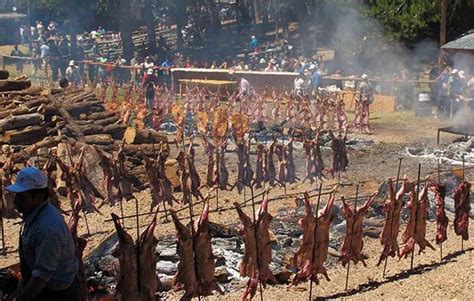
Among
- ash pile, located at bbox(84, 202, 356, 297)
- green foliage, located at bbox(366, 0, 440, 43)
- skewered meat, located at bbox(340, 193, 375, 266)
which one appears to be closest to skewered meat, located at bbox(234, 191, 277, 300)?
ash pile, located at bbox(84, 202, 356, 297)

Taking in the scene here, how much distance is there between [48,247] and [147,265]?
2.48m

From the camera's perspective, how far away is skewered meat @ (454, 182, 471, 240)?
1141 centimetres

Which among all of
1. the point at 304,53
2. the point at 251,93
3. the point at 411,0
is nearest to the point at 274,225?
the point at 251,93

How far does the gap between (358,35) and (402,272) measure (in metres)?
28.4

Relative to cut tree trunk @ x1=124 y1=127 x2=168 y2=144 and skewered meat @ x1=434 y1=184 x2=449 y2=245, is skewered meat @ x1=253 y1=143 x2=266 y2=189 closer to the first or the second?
cut tree trunk @ x1=124 y1=127 x2=168 y2=144

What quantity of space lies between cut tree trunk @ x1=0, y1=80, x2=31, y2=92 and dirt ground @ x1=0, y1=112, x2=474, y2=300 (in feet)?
17.5

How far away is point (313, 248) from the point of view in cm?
943

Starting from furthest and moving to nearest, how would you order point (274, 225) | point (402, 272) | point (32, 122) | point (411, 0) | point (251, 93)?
point (411, 0) < point (251, 93) < point (32, 122) < point (274, 225) < point (402, 272)

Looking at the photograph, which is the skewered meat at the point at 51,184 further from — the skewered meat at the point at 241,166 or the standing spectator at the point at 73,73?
the standing spectator at the point at 73,73

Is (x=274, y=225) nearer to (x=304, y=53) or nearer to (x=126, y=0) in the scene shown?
(x=126, y=0)

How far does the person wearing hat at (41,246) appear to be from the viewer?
18.6 feet

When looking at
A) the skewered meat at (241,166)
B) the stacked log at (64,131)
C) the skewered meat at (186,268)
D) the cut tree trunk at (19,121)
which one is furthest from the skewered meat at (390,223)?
the cut tree trunk at (19,121)

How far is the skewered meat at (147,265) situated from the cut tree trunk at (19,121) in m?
10.4

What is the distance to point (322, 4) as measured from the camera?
4834 cm
